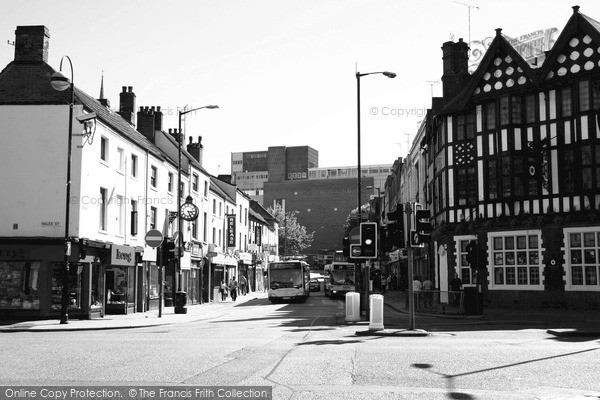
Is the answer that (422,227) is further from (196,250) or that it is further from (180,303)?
(196,250)

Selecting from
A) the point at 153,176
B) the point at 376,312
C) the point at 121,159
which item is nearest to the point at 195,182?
the point at 153,176

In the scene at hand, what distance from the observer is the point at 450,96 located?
3997 centimetres

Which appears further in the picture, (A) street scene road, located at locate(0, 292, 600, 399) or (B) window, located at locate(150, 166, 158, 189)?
(B) window, located at locate(150, 166, 158, 189)

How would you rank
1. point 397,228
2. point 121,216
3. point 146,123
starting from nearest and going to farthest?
point 397,228, point 121,216, point 146,123

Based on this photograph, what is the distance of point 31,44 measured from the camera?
2930cm

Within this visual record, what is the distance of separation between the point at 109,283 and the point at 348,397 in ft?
81.8

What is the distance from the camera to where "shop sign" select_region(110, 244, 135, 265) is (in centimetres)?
2970

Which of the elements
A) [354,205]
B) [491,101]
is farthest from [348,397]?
[354,205]

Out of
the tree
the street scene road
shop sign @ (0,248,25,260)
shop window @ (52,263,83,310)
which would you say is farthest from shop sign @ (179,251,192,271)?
the tree

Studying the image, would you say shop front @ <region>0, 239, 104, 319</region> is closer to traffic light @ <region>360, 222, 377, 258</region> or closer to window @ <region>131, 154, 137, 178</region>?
window @ <region>131, 154, 137, 178</region>

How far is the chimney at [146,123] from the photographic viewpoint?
4194 cm

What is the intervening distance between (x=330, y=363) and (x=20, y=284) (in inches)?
754

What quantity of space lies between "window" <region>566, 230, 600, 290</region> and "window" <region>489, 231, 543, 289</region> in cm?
154

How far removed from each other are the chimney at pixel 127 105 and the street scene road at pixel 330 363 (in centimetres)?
2264
